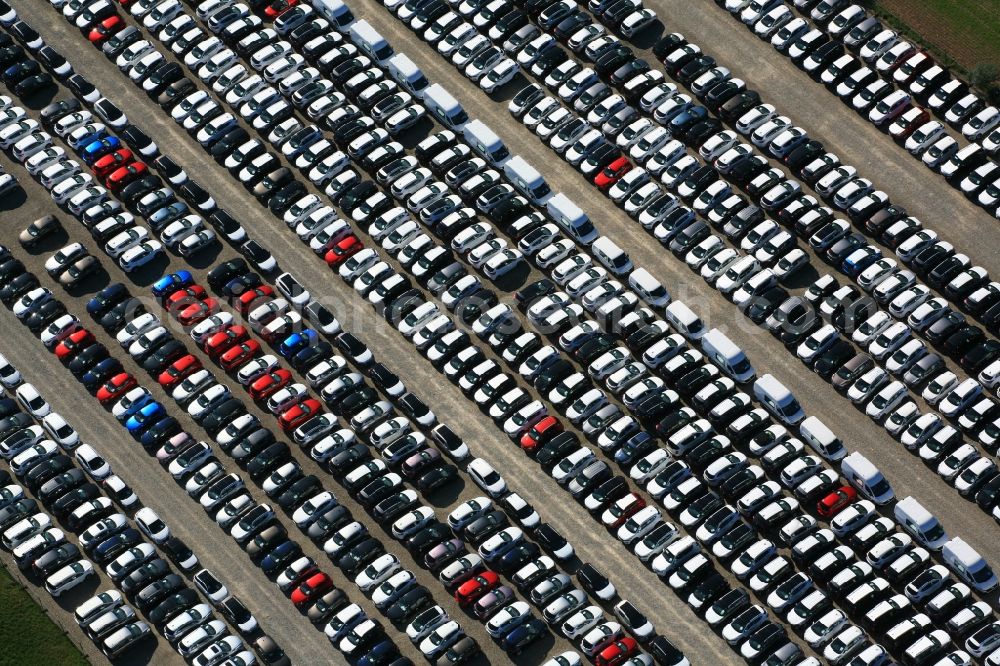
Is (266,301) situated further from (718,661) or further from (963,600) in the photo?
(963,600)

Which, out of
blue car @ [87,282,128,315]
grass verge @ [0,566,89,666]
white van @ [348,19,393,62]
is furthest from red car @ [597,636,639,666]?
white van @ [348,19,393,62]

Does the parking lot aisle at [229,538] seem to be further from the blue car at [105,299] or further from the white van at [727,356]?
the white van at [727,356]

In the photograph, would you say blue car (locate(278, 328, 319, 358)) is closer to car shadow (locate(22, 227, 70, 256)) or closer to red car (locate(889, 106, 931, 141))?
car shadow (locate(22, 227, 70, 256))

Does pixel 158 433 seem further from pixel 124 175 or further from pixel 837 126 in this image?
pixel 837 126

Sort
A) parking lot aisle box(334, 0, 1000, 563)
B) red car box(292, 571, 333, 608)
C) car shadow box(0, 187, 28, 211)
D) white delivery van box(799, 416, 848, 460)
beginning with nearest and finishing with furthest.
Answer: red car box(292, 571, 333, 608)
parking lot aisle box(334, 0, 1000, 563)
white delivery van box(799, 416, 848, 460)
car shadow box(0, 187, 28, 211)

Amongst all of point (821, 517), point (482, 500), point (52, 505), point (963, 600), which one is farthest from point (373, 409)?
point (963, 600)

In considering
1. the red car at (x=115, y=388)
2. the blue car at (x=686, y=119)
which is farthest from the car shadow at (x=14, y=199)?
the blue car at (x=686, y=119)

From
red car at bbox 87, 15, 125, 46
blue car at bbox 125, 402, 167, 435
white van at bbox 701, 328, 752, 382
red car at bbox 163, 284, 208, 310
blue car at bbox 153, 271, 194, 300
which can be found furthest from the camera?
red car at bbox 87, 15, 125, 46
